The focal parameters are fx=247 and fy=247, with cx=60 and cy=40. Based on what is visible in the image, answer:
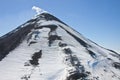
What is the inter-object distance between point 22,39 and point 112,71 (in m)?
32.5

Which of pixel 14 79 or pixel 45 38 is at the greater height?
pixel 45 38

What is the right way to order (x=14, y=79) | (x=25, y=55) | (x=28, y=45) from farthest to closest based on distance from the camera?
1. (x=28, y=45)
2. (x=25, y=55)
3. (x=14, y=79)

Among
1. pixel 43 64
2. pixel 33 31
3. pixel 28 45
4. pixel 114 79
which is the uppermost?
pixel 33 31

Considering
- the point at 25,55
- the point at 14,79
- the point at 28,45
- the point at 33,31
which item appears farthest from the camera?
the point at 33,31

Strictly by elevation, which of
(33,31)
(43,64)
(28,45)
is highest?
(33,31)

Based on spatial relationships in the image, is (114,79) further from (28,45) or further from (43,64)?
(28,45)

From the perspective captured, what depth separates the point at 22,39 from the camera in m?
76.2

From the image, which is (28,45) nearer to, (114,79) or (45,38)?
(45,38)

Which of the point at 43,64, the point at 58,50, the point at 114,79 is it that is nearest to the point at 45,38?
the point at 58,50

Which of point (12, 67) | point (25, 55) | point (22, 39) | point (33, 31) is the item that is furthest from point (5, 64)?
point (33, 31)

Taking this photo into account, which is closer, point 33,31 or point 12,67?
point 12,67

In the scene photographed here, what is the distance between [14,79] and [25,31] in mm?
43935

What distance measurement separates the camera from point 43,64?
5325 cm

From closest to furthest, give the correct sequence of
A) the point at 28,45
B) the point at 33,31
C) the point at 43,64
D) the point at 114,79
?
the point at 114,79
the point at 43,64
the point at 28,45
the point at 33,31
